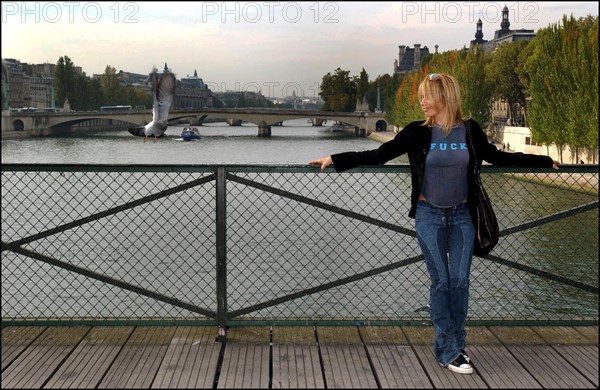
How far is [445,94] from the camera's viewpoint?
4.65m

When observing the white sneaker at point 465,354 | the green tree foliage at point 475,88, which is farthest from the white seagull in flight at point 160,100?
the green tree foliage at point 475,88

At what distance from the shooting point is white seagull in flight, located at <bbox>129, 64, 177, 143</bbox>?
874 cm

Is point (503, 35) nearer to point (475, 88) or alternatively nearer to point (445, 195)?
point (475, 88)

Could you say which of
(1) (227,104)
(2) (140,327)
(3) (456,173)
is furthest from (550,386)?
(1) (227,104)

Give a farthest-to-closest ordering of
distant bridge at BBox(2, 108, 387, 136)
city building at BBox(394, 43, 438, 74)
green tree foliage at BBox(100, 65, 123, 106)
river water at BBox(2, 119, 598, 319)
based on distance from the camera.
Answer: city building at BBox(394, 43, 438, 74) → green tree foliage at BBox(100, 65, 123, 106) → distant bridge at BBox(2, 108, 387, 136) → river water at BBox(2, 119, 598, 319)

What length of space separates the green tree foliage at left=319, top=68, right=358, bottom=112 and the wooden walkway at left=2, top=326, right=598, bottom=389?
115 metres

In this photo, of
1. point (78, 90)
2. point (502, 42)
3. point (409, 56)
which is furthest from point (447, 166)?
point (409, 56)

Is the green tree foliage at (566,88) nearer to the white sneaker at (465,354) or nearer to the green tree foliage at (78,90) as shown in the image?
the white sneaker at (465,354)

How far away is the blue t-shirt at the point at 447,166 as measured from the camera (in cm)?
474

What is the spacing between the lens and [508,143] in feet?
189

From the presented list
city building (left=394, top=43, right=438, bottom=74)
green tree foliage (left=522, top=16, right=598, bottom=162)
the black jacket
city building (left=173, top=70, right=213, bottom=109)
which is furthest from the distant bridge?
city building (left=394, top=43, right=438, bottom=74)

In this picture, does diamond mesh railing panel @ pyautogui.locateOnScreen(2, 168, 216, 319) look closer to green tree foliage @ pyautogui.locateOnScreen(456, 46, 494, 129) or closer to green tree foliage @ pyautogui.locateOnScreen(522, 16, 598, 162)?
green tree foliage @ pyautogui.locateOnScreen(522, 16, 598, 162)

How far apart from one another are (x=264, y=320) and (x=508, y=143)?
5468cm

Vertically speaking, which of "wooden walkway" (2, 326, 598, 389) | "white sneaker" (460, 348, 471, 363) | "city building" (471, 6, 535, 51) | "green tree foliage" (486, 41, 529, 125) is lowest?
"wooden walkway" (2, 326, 598, 389)
